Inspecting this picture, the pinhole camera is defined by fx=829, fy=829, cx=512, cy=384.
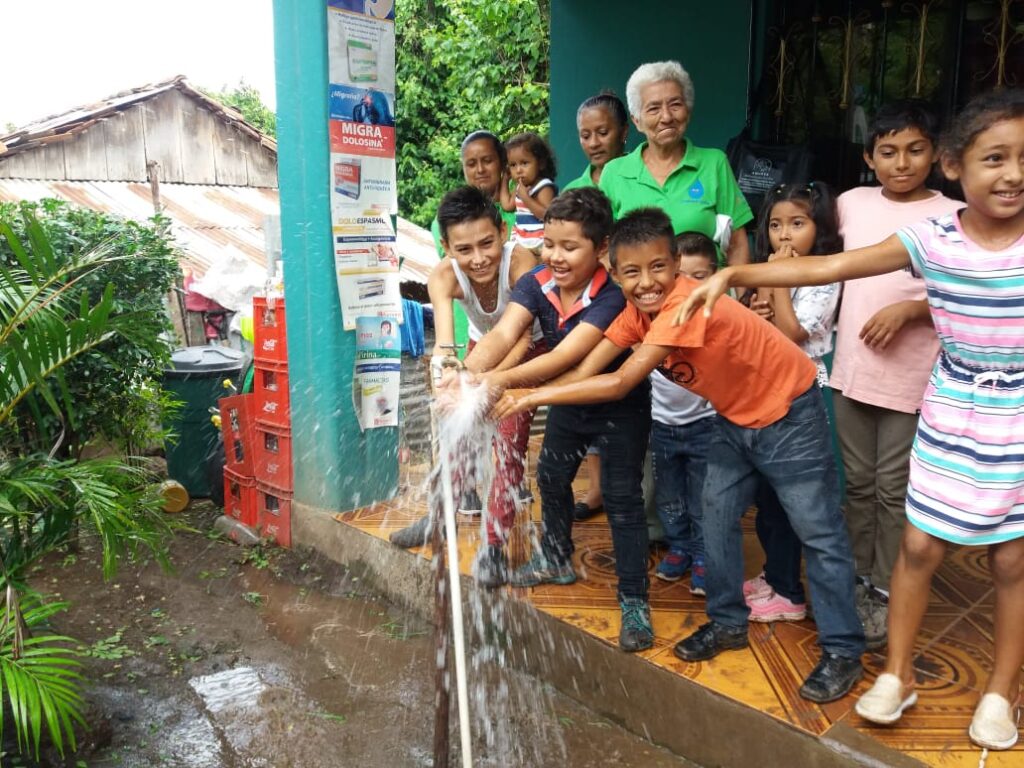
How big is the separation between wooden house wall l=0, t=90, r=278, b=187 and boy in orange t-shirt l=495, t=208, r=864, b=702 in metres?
10.1

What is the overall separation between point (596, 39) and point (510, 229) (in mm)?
2020

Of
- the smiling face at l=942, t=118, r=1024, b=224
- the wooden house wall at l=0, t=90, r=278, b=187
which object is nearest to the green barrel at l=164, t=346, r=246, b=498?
the smiling face at l=942, t=118, r=1024, b=224

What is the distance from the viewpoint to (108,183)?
41.4 feet

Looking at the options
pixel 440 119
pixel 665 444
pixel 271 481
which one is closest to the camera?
pixel 665 444

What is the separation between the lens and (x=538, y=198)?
413 cm

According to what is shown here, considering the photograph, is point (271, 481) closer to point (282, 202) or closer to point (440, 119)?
point (282, 202)

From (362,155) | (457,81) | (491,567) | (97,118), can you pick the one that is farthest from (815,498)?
(97,118)

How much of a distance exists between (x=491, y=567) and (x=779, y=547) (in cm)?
118

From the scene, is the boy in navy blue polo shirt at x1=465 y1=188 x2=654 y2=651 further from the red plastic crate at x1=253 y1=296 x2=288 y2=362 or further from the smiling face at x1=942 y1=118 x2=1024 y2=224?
the red plastic crate at x1=253 y1=296 x2=288 y2=362

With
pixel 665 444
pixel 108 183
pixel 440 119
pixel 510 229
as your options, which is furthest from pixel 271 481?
pixel 440 119

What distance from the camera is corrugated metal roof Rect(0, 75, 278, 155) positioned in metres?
11.5

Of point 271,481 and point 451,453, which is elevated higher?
point 451,453

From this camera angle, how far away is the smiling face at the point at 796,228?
3004 mm

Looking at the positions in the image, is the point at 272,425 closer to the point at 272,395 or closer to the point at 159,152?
the point at 272,395
